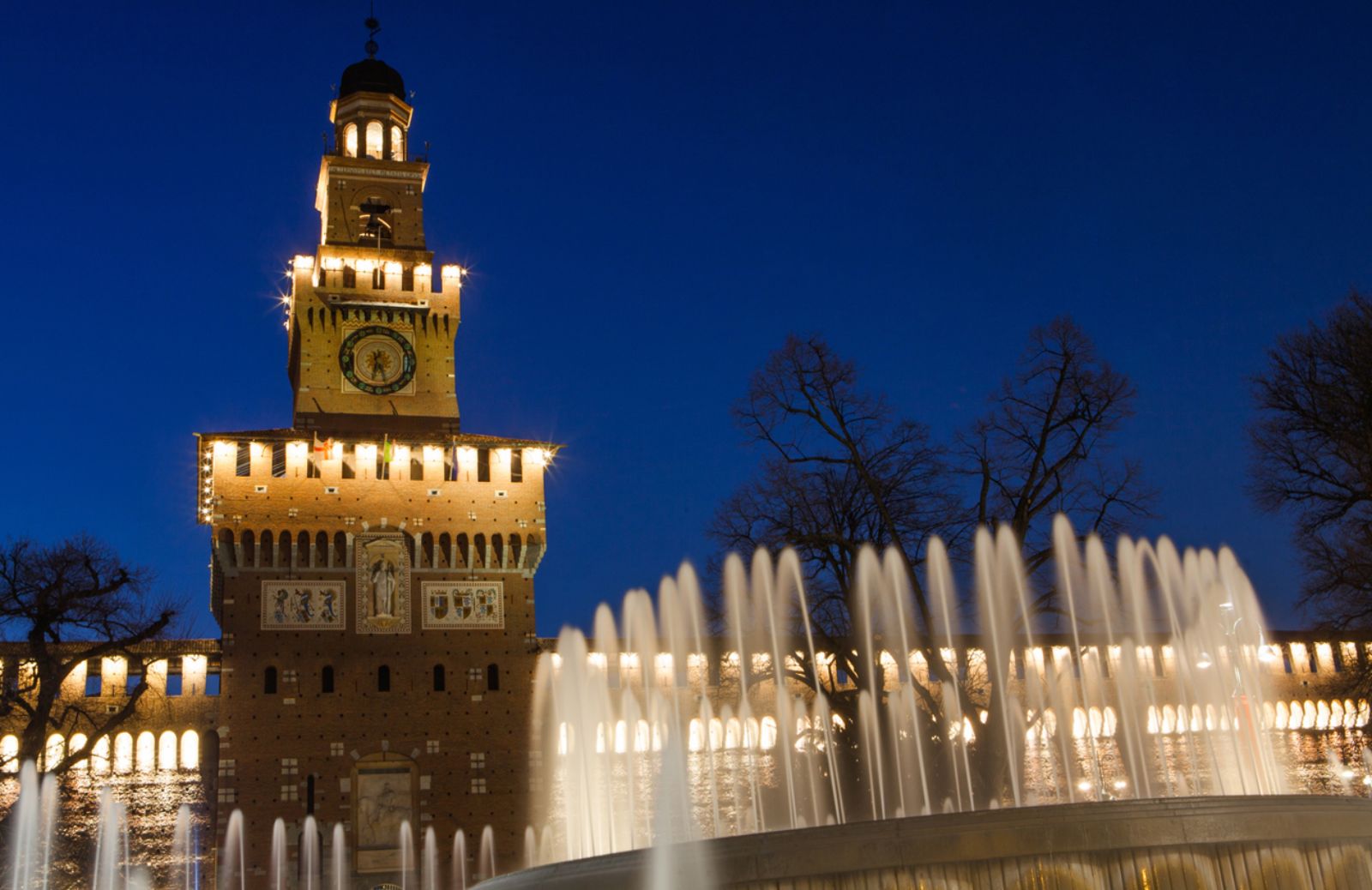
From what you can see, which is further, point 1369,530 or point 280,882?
point 280,882

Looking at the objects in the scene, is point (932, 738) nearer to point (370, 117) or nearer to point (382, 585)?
point (382, 585)

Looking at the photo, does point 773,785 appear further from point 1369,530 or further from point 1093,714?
point 1369,530

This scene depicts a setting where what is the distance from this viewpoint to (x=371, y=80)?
156 feet

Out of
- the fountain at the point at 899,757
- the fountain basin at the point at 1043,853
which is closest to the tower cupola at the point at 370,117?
the fountain at the point at 899,757

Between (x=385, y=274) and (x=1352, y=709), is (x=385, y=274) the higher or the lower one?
the higher one

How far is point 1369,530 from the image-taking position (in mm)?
26938

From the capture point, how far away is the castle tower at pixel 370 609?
3581cm

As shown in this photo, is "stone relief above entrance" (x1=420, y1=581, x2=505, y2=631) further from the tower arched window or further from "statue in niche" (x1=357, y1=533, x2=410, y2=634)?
the tower arched window

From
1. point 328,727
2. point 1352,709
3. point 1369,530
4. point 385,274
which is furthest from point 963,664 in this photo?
point 385,274

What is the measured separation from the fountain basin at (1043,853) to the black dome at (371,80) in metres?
39.2

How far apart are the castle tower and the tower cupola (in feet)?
22.6

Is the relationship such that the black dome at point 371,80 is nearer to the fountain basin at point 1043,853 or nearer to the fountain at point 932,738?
the fountain at point 932,738

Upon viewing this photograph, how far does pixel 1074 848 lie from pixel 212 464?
31039mm

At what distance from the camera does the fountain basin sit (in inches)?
493
